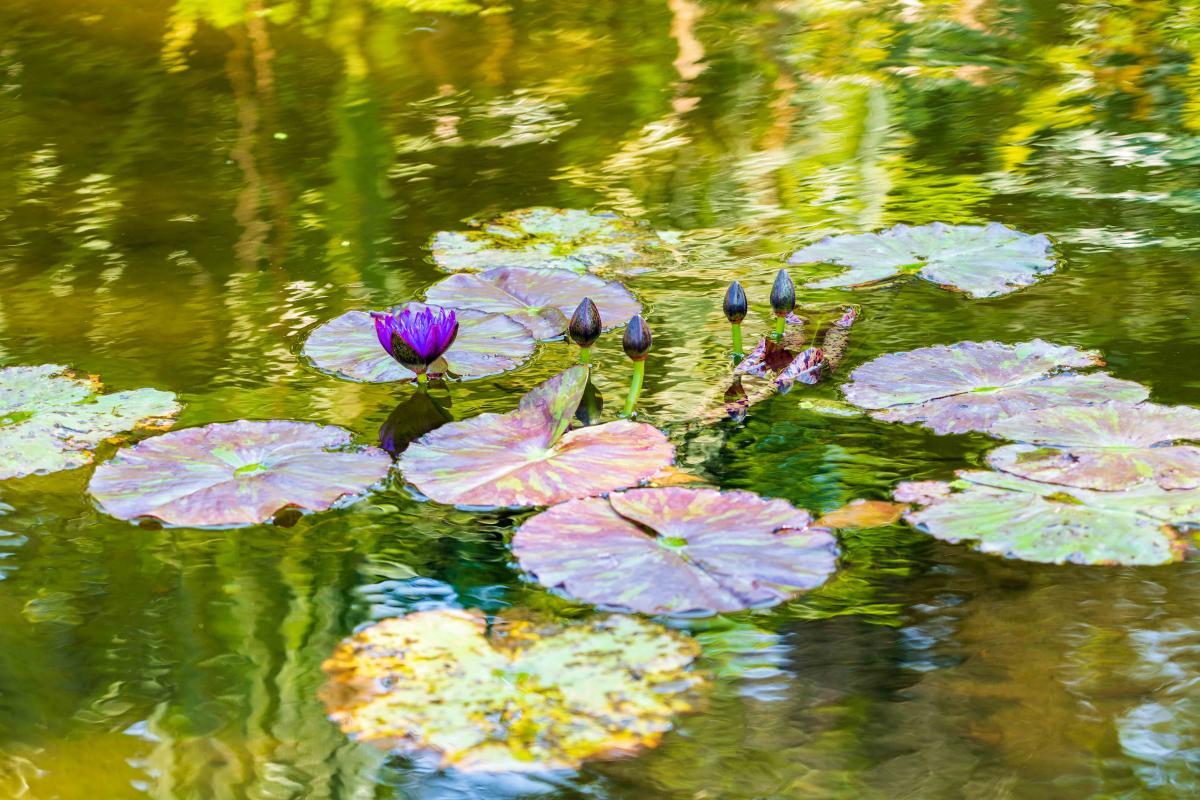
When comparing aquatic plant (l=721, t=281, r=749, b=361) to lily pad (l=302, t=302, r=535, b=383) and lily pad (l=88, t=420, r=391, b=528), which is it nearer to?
lily pad (l=302, t=302, r=535, b=383)

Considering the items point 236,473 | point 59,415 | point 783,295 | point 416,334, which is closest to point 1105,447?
point 783,295

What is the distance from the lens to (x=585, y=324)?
170 cm

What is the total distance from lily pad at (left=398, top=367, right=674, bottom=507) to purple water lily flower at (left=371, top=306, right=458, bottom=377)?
6.0 inches

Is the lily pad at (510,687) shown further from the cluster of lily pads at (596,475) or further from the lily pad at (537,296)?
the lily pad at (537,296)

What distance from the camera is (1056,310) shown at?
1.84 meters

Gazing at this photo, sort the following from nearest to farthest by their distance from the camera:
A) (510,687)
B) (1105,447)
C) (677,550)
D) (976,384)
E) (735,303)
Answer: (510,687) < (677,550) < (1105,447) < (976,384) < (735,303)

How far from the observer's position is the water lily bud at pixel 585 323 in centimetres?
170

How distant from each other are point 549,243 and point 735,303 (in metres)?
0.53

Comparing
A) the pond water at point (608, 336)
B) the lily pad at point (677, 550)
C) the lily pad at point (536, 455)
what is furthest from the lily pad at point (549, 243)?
the lily pad at point (677, 550)

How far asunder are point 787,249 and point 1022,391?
2.02ft

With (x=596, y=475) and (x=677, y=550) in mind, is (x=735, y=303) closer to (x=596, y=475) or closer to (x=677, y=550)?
(x=596, y=475)

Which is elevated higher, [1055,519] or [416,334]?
[416,334]

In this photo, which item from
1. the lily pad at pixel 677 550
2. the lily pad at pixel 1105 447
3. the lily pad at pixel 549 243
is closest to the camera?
the lily pad at pixel 677 550

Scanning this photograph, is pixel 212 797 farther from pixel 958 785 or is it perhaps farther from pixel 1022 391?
pixel 1022 391
